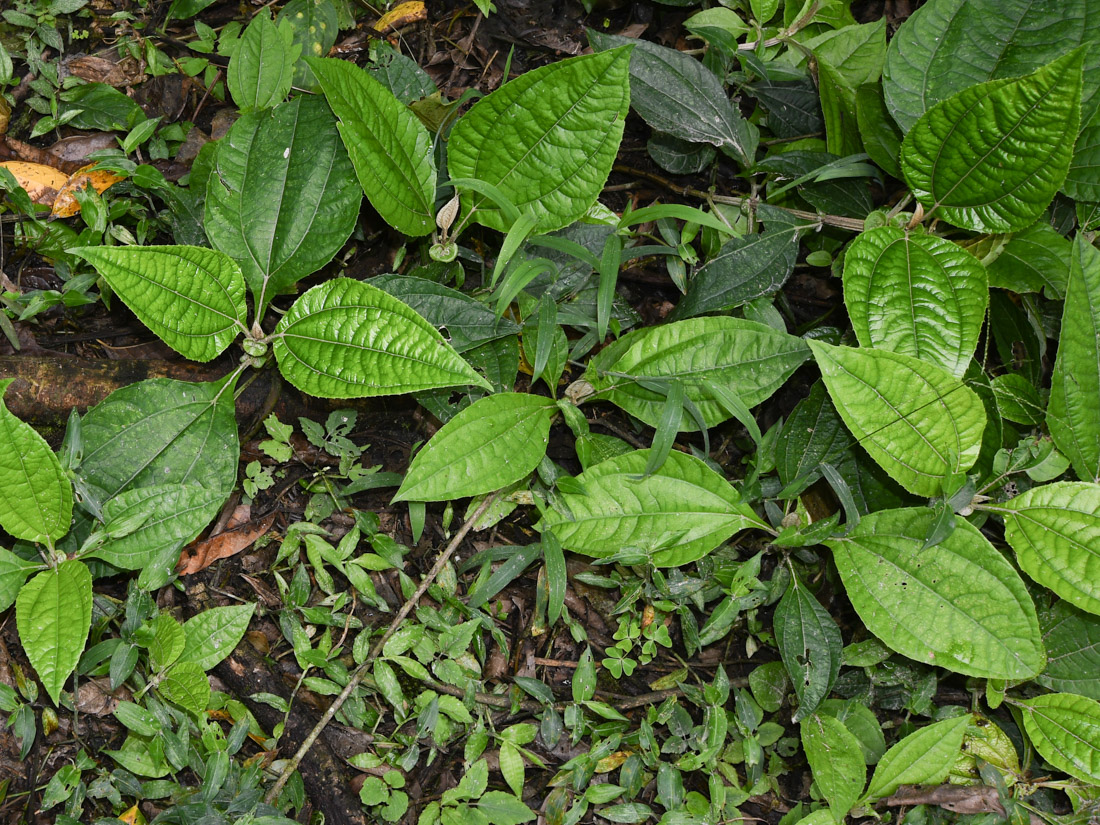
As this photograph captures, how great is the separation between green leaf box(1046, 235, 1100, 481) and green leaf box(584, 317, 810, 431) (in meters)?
0.63

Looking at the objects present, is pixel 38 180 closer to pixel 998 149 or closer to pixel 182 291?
pixel 182 291

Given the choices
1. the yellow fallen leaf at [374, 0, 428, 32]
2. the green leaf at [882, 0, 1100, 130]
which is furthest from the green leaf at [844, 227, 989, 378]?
the yellow fallen leaf at [374, 0, 428, 32]

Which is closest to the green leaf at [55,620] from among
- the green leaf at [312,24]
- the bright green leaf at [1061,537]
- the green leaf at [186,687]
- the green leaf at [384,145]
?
the green leaf at [186,687]

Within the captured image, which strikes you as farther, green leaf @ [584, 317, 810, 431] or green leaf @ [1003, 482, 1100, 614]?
green leaf @ [584, 317, 810, 431]

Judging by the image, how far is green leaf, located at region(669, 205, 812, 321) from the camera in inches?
81.1

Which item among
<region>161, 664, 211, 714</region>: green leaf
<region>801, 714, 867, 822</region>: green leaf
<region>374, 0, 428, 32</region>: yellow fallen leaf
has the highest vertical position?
<region>374, 0, 428, 32</region>: yellow fallen leaf

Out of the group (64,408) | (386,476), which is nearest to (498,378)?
(386,476)

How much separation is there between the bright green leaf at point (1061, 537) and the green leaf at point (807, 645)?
483 millimetres

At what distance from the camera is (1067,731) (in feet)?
6.23

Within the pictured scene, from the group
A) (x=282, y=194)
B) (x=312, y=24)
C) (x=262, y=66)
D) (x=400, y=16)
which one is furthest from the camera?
(x=400, y=16)

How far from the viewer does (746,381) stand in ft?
6.40

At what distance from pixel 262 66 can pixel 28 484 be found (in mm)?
1186

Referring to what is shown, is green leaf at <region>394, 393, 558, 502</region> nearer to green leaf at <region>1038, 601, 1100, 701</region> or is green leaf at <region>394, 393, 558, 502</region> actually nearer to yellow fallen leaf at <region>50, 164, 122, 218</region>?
yellow fallen leaf at <region>50, 164, 122, 218</region>

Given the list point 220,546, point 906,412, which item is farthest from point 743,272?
point 220,546
